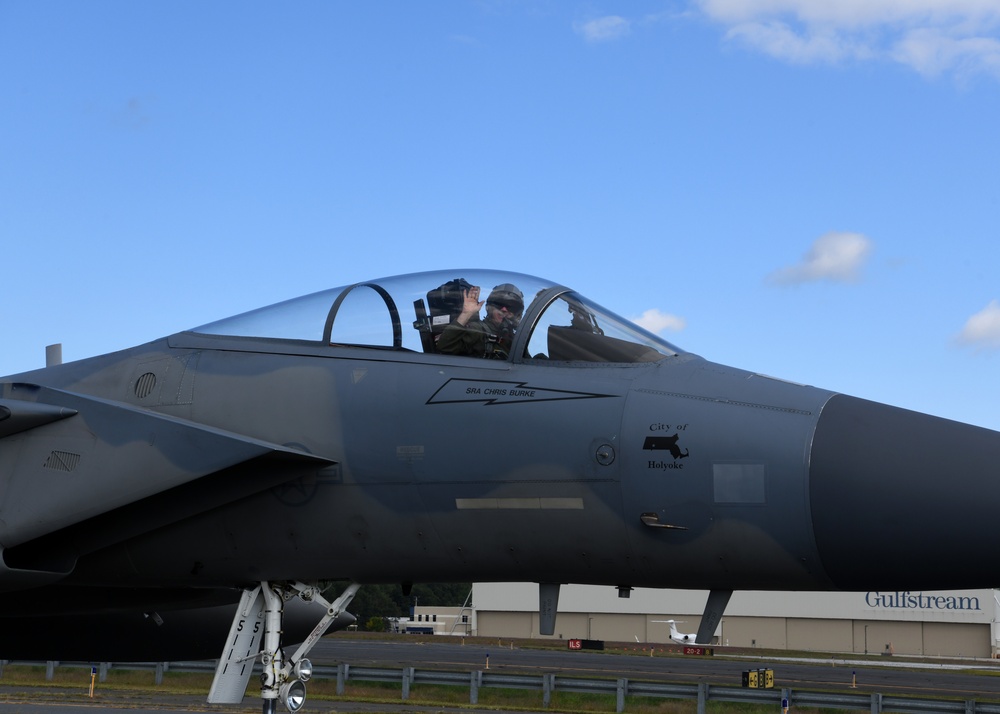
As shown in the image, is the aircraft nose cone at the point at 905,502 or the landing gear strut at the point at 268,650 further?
the landing gear strut at the point at 268,650

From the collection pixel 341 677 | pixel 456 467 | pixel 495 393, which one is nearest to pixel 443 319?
pixel 495 393

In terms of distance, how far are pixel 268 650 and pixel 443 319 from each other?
7.87 feet

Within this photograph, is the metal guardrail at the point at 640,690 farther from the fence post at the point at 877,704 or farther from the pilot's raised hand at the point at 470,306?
the pilot's raised hand at the point at 470,306

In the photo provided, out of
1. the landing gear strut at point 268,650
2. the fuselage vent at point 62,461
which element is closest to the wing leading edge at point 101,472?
the fuselage vent at point 62,461

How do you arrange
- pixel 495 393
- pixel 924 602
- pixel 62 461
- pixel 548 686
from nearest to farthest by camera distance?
pixel 495 393 → pixel 62 461 → pixel 548 686 → pixel 924 602

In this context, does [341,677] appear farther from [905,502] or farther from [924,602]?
[924,602]

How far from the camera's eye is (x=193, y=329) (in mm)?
7789

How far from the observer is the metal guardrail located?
74.2ft

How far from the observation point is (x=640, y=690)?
24688 millimetres

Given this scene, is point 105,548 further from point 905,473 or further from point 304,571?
point 905,473

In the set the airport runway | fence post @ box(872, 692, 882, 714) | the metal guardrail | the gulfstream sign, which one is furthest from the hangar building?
fence post @ box(872, 692, 882, 714)

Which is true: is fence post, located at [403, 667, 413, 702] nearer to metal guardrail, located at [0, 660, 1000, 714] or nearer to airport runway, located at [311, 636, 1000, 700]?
metal guardrail, located at [0, 660, 1000, 714]

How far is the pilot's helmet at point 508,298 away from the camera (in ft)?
21.8

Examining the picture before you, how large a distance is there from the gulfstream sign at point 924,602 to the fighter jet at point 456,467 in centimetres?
5995
